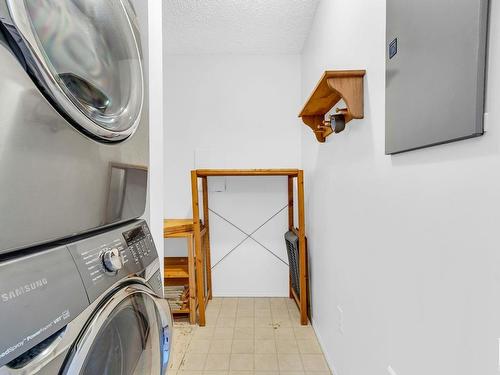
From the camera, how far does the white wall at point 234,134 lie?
2988 mm

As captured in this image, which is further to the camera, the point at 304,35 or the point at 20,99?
the point at 304,35

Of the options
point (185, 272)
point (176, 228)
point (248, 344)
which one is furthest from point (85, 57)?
point (185, 272)

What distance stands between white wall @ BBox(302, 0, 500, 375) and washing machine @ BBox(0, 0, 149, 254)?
32.6 inches

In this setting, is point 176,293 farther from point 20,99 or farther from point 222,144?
point 20,99

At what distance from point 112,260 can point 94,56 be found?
1.46 ft

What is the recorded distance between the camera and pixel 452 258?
0.76 m

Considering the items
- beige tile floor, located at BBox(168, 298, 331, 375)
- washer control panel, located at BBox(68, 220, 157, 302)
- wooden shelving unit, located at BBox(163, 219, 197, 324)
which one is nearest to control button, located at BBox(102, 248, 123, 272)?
washer control panel, located at BBox(68, 220, 157, 302)

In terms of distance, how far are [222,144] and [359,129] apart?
1788 millimetres

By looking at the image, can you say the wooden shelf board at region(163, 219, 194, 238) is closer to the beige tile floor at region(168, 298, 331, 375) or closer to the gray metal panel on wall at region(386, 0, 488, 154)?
the beige tile floor at region(168, 298, 331, 375)

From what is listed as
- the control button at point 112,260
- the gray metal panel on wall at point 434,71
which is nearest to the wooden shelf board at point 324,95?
the gray metal panel on wall at point 434,71

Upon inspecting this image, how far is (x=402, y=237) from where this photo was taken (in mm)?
1005

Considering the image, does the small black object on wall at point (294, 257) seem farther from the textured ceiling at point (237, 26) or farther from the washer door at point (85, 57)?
the washer door at point (85, 57)

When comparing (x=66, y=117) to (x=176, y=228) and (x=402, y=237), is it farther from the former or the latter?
(x=176, y=228)

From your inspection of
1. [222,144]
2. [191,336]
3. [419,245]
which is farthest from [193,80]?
[419,245]
